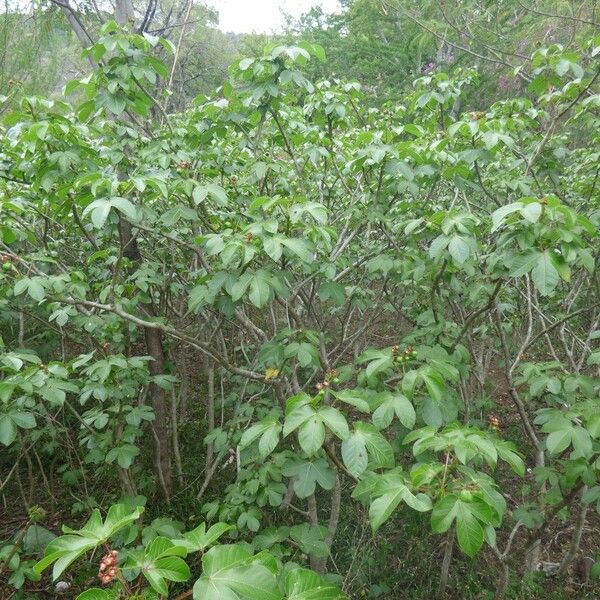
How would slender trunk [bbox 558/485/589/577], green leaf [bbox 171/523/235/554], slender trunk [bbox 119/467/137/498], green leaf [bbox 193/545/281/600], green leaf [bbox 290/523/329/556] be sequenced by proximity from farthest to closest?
slender trunk [bbox 119/467/137/498] → slender trunk [bbox 558/485/589/577] → green leaf [bbox 290/523/329/556] → green leaf [bbox 171/523/235/554] → green leaf [bbox 193/545/281/600]

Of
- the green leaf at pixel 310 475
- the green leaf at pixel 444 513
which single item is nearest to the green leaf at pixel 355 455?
the green leaf at pixel 444 513

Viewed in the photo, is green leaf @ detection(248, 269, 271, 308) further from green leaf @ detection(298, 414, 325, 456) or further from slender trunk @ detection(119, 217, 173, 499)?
slender trunk @ detection(119, 217, 173, 499)

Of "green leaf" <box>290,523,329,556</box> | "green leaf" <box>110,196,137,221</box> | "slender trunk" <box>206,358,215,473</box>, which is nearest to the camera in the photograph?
"green leaf" <box>110,196,137,221</box>

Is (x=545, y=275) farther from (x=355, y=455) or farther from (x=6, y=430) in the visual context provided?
(x=6, y=430)

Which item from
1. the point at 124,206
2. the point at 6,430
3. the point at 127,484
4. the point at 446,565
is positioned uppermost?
the point at 124,206

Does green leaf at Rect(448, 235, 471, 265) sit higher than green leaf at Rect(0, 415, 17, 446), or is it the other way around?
green leaf at Rect(448, 235, 471, 265)

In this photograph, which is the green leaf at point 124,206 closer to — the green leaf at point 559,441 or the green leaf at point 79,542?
the green leaf at point 79,542

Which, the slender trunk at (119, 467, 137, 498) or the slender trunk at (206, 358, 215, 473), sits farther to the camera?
the slender trunk at (206, 358, 215, 473)

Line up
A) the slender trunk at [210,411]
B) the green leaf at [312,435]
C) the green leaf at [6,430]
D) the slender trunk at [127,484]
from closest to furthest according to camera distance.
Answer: the green leaf at [312,435]
the green leaf at [6,430]
the slender trunk at [127,484]
the slender trunk at [210,411]

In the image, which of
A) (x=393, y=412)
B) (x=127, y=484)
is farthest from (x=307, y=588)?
(x=127, y=484)

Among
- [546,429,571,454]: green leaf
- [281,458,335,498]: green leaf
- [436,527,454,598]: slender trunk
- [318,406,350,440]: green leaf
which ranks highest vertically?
[318,406,350,440]: green leaf

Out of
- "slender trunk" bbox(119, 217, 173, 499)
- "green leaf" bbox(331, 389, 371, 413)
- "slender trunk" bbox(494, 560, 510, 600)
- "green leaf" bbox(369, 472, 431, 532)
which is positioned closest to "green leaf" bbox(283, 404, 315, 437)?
"green leaf" bbox(331, 389, 371, 413)

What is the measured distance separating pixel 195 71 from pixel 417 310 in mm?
13023

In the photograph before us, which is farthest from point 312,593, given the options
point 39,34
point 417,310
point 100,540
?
point 39,34
